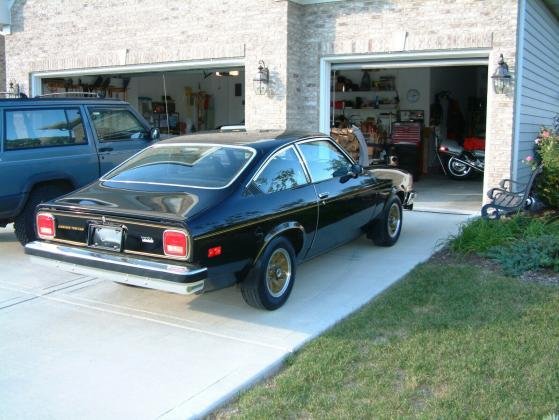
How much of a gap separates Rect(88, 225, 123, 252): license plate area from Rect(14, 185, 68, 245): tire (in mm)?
2580

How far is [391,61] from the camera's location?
Answer: 36.4ft

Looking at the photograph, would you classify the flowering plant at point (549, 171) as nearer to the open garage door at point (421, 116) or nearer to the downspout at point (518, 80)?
the downspout at point (518, 80)

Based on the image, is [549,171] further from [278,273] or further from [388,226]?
[278,273]

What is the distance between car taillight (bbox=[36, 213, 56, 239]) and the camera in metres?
5.33

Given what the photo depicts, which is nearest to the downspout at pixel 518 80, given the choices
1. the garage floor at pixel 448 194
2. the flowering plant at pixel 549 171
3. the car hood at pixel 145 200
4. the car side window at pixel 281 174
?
the flowering plant at pixel 549 171

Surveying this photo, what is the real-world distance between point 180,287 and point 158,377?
2.23ft

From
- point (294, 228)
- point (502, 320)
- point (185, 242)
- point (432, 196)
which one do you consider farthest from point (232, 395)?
point (432, 196)

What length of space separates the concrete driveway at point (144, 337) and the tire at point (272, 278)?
14 cm

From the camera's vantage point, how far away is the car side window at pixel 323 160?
20.6 ft

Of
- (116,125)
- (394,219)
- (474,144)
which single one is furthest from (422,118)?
(116,125)

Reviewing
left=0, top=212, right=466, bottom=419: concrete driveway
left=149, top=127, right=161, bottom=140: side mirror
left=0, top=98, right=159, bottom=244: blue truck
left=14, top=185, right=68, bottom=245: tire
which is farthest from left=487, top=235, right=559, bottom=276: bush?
left=14, top=185, right=68, bottom=245: tire

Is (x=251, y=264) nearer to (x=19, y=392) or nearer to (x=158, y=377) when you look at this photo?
(x=158, y=377)

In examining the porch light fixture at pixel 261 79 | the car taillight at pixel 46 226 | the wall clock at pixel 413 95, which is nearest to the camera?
the car taillight at pixel 46 226

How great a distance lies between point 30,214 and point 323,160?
3.55 metres
